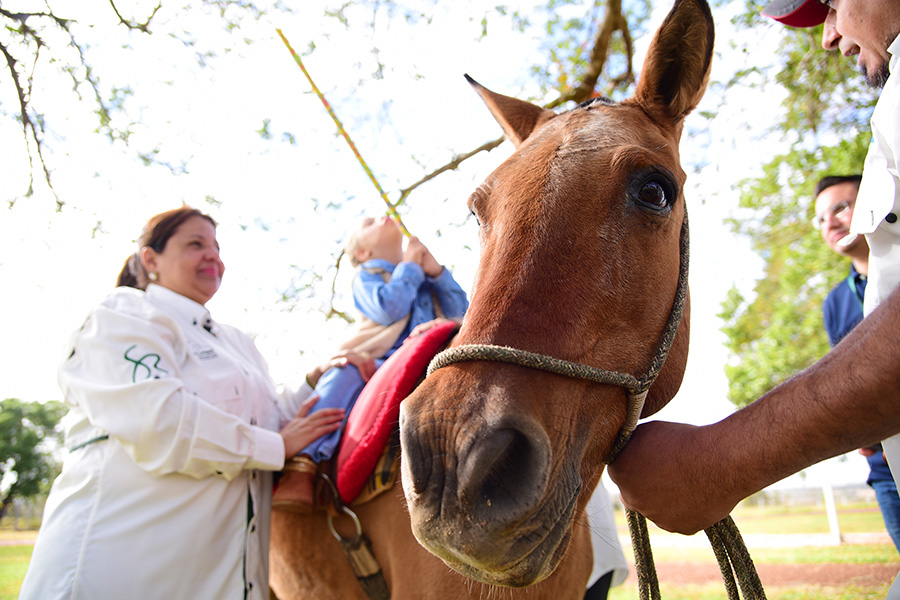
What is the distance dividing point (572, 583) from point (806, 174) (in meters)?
9.73

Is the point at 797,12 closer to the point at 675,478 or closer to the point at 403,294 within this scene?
the point at 675,478

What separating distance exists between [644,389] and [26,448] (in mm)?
37748

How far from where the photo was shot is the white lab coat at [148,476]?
75.2 inches

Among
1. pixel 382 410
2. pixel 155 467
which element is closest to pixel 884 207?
pixel 382 410

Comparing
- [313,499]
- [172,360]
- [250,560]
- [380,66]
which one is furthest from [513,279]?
[380,66]

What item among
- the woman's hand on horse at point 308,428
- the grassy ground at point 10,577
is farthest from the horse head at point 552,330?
the grassy ground at point 10,577

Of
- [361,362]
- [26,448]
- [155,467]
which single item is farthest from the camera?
[26,448]

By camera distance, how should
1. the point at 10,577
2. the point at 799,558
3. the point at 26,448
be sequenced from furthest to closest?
the point at 26,448
the point at 799,558
the point at 10,577

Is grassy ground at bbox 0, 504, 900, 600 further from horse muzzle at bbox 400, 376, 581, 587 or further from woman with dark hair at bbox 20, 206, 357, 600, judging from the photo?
horse muzzle at bbox 400, 376, 581, 587

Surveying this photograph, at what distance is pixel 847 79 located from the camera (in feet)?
21.4

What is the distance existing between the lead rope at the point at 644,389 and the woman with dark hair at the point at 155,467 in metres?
1.31

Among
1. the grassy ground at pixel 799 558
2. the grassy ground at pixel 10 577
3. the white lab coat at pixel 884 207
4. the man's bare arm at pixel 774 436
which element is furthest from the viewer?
the grassy ground at pixel 10 577

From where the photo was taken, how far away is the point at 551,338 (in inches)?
46.0

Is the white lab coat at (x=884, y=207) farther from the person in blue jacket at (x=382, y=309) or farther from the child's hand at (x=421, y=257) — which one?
the child's hand at (x=421, y=257)
